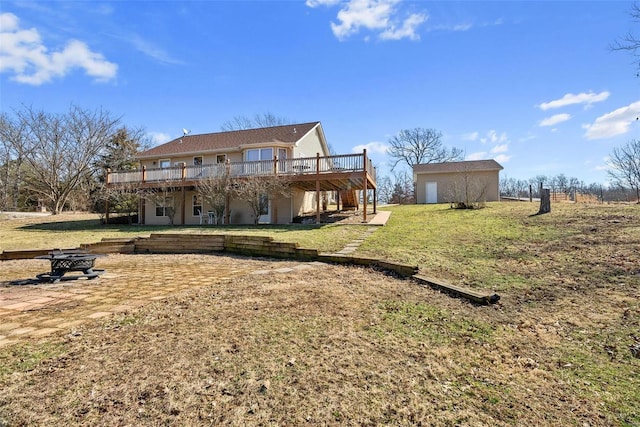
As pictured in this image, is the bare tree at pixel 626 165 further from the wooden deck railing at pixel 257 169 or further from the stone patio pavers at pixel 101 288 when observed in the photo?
the stone patio pavers at pixel 101 288

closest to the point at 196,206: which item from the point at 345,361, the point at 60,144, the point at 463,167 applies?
the point at 60,144

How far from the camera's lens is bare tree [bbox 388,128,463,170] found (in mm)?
42875

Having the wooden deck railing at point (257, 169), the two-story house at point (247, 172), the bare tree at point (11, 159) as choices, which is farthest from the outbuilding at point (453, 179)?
the bare tree at point (11, 159)

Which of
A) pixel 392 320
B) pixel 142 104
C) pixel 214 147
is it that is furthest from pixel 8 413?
pixel 142 104

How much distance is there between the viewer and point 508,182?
49.2 m

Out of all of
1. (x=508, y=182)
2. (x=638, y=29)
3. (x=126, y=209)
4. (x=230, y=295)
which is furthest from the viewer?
(x=508, y=182)

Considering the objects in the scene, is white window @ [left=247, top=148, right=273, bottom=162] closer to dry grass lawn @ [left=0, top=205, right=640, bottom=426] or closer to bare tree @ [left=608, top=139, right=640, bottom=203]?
dry grass lawn @ [left=0, top=205, right=640, bottom=426]

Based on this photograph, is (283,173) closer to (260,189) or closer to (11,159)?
(260,189)

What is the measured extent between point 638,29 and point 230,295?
1218cm

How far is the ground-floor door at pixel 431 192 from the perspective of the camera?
25.8m

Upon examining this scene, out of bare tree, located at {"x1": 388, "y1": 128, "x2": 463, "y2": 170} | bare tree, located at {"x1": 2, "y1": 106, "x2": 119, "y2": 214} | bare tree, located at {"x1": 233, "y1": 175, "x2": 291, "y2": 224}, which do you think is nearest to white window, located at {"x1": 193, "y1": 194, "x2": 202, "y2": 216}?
bare tree, located at {"x1": 233, "y1": 175, "x2": 291, "y2": 224}

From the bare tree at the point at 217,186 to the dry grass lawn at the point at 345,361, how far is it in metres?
11.4

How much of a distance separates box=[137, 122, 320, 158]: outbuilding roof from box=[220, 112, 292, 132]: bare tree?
19.3 meters

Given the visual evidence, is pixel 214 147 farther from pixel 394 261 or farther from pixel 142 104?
pixel 394 261
